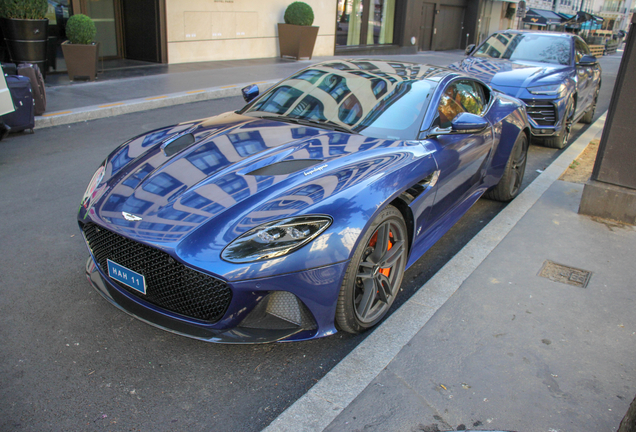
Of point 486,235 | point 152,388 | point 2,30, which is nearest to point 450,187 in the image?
point 486,235

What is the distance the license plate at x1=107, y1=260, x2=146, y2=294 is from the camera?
2660 millimetres

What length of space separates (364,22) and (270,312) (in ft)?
67.7

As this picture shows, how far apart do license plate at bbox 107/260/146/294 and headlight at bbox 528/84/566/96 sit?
6661 mm

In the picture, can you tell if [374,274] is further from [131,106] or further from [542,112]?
[131,106]

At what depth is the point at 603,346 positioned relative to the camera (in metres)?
3.04

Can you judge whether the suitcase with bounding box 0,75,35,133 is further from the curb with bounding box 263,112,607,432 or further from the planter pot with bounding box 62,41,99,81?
the curb with bounding box 263,112,607,432

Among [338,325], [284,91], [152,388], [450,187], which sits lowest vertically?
[152,388]

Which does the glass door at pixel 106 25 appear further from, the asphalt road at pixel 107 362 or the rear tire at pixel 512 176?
the rear tire at pixel 512 176

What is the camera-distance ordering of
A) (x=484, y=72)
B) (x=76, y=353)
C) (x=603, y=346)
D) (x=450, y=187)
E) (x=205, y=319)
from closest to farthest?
(x=205, y=319), (x=76, y=353), (x=603, y=346), (x=450, y=187), (x=484, y=72)

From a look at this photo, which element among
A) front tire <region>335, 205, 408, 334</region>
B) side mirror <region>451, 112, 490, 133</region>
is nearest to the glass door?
side mirror <region>451, 112, 490, 133</region>

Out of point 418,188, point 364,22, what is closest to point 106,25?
point 364,22

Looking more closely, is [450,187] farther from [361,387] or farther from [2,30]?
[2,30]

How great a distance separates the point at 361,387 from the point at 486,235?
93.6 inches

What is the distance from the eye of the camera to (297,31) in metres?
15.9
